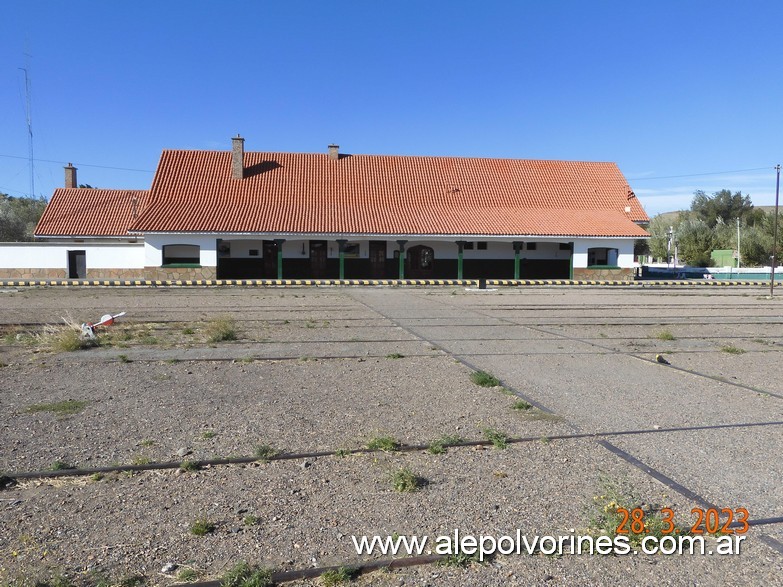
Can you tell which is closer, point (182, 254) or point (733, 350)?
point (733, 350)

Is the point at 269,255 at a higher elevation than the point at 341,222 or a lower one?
lower

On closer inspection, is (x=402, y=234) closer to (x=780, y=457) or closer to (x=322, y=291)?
(x=322, y=291)

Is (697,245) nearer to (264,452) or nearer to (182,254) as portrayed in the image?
(182,254)

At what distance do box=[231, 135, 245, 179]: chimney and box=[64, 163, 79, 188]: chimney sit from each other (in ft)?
58.6

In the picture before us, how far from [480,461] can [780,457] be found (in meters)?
2.84

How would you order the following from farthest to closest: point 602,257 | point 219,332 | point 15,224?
point 15,224 → point 602,257 → point 219,332

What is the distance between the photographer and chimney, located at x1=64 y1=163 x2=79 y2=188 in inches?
1934

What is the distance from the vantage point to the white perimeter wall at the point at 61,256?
35.8 meters

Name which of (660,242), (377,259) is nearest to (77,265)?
(377,259)

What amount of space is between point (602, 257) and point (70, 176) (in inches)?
1617

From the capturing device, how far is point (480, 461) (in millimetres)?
5594

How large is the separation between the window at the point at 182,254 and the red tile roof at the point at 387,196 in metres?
1.50

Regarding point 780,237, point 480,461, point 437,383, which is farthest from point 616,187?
point 480,461

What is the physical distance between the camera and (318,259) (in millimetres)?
37375
